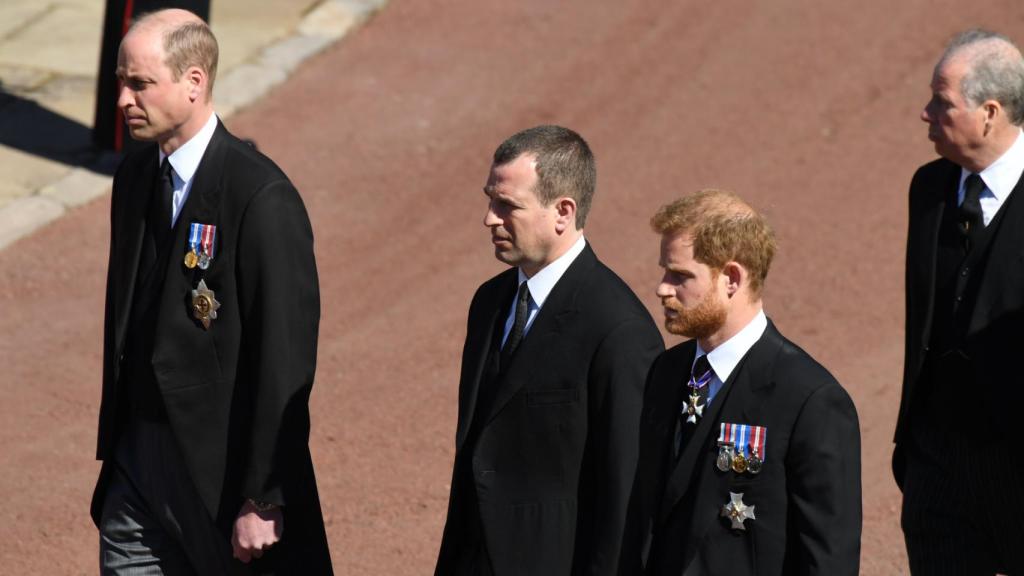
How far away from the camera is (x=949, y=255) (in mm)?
5504

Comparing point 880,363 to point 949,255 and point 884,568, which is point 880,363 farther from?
point 949,255

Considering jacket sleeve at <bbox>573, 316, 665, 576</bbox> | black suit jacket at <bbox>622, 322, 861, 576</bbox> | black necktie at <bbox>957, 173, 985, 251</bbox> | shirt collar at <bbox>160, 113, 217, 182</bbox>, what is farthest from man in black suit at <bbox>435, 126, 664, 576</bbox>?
black necktie at <bbox>957, 173, 985, 251</bbox>

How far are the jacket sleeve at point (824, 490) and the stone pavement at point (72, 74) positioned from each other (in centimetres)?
725

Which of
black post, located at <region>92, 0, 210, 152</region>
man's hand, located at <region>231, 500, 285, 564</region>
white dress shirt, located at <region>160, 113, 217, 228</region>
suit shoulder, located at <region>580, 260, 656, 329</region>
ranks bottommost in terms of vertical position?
man's hand, located at <region>231, 500, 285, 564</region>

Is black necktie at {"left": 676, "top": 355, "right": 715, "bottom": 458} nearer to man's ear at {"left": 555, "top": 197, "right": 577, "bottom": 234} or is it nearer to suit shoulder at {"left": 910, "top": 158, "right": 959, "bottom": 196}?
man's ear at {"left": 555, "top": 197, "right": 577, "bottom": 234}

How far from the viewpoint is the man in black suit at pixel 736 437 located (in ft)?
14.1

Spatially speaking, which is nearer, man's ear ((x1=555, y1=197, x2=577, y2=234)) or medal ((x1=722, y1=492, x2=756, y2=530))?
medal ((x1=722, y1=492, x2=756, y2=530))

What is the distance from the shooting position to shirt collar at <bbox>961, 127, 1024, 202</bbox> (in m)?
5.43

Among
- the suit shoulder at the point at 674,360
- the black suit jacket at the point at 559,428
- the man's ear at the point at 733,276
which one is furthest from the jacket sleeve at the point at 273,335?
the man's ear at the point at 733,276

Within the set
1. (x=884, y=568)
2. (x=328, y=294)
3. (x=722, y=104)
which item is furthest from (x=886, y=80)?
(x=884, y=568)

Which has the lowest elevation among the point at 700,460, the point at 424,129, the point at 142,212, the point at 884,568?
the point at 884,568

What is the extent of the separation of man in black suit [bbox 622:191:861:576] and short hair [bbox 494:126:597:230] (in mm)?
456

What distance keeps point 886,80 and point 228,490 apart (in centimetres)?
811

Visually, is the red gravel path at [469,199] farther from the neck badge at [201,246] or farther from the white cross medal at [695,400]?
the white cross medal at [695,400]
